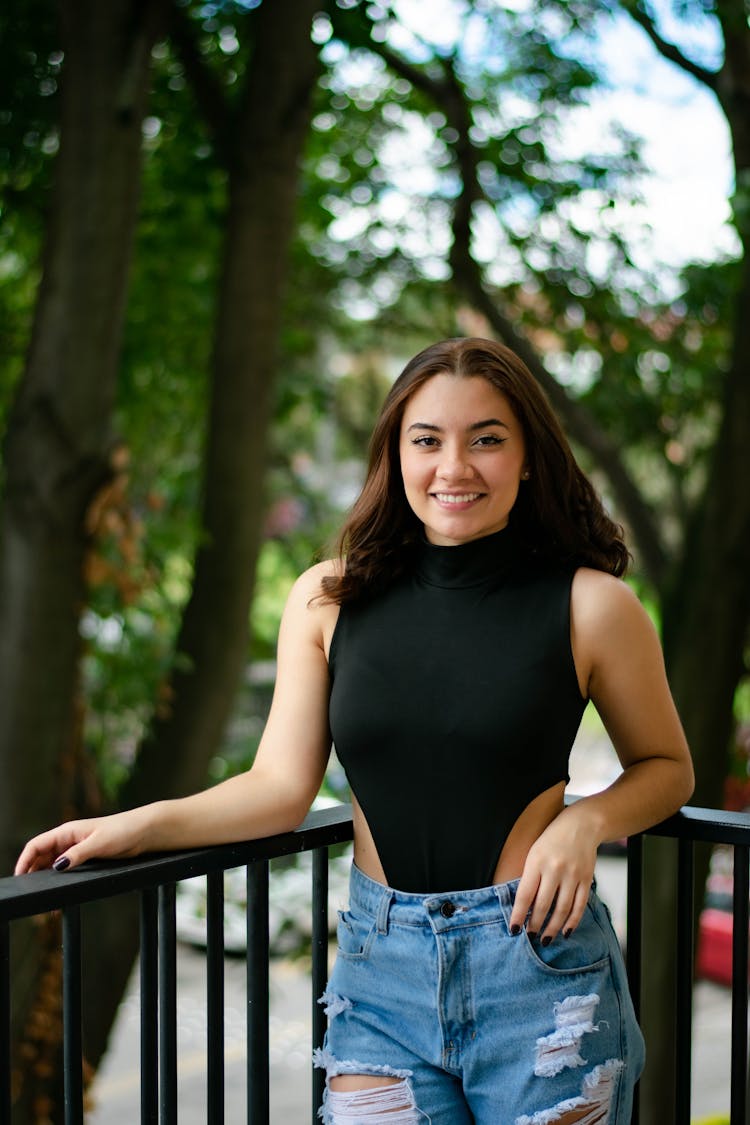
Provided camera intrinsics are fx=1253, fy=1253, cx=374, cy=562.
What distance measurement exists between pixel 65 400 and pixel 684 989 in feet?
8.67

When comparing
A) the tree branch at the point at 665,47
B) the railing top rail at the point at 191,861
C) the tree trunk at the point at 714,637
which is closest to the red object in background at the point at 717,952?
the tree trunk at the point at 714,637

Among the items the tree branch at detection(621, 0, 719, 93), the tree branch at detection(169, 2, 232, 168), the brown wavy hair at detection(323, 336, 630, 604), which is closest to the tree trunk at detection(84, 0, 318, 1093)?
the tree branch at detection(169, 2, 232, 168)

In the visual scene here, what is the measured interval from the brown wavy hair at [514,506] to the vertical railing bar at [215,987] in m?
0.46

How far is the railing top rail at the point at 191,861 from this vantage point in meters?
1.56

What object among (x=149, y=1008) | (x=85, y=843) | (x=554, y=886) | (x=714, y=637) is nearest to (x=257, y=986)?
(x=149, y=1008)

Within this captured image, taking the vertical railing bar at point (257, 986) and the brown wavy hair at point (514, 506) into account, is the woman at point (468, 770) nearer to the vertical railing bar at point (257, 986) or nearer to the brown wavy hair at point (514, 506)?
the brown wavy hair at point (514, 506)

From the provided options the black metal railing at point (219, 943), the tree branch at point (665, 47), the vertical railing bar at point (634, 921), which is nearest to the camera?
the black metal railing at point (219, 943)

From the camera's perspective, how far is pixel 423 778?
5.60 feet

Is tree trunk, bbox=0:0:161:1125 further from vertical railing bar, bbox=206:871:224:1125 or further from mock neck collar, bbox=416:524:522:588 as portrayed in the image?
mock neck collar, bbox=416:524:522:588

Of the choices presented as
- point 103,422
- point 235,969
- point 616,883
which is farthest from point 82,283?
point 616,883

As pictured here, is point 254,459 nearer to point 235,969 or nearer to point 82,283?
point 82,283

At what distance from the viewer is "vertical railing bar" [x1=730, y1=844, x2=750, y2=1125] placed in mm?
1966

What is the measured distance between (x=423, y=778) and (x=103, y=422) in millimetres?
2534

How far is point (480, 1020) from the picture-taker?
164 cm
